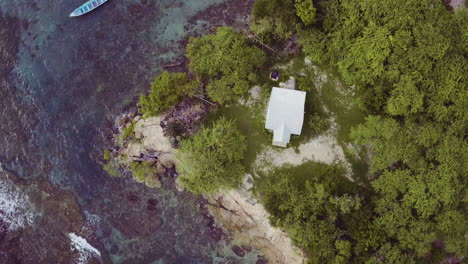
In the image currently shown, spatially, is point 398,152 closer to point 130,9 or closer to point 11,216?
→ point 130,9

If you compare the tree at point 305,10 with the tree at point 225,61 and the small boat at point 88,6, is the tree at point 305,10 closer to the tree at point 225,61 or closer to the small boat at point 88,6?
the tree at point 225,61

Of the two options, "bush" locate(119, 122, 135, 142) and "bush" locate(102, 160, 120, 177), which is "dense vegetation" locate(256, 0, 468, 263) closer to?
"bush" locate(119, 122, 135, 142)

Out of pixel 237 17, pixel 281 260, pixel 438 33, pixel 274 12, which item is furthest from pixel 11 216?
A: pixel 438 33

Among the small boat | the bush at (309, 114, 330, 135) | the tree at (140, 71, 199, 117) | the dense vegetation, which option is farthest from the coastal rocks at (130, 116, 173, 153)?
the dense vegetation

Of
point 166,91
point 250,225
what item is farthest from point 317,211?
point 166,91

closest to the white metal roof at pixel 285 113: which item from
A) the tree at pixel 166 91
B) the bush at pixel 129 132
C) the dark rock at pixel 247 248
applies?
the tree at pixel 166 91

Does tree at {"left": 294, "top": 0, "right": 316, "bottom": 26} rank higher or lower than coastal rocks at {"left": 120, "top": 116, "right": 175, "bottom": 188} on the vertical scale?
higher

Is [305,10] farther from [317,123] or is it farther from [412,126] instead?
[412,126]
